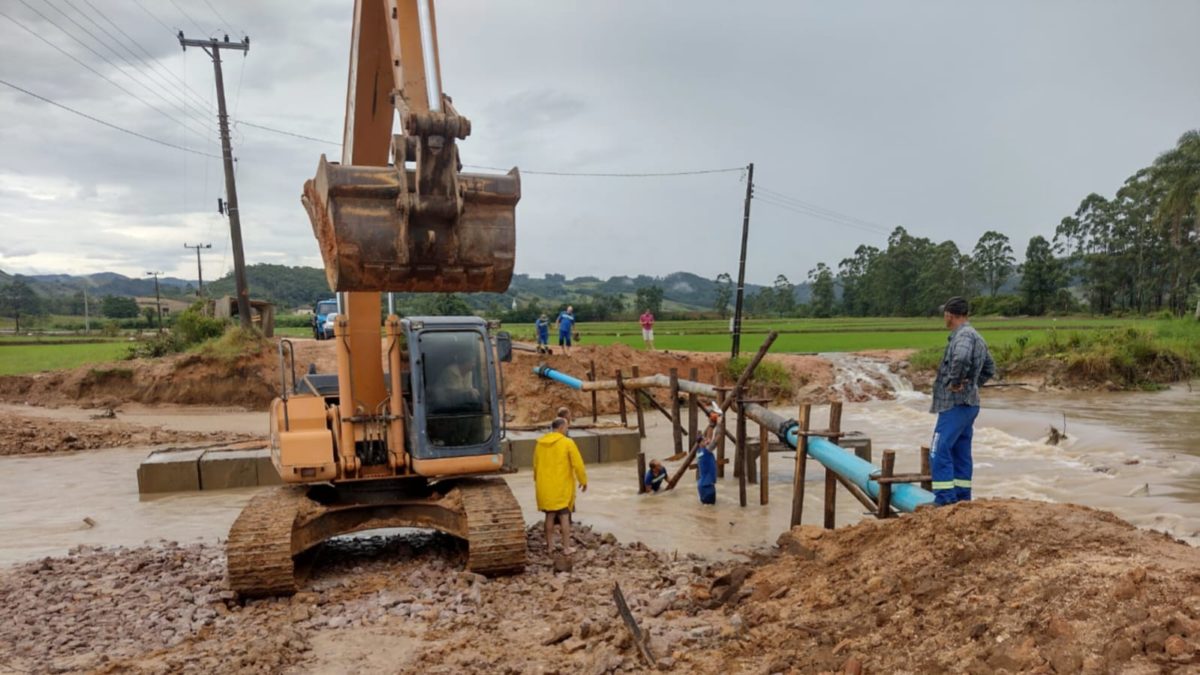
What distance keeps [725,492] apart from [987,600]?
915 cm

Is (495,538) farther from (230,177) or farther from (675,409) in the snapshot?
(230,177)

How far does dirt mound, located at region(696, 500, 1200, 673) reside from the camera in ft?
11.7

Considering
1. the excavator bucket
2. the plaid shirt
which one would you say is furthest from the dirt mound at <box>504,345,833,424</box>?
the excavator bucket

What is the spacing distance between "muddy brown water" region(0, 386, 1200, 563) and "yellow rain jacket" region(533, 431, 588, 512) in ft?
6.78

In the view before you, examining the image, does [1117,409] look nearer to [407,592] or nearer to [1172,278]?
[407,592]

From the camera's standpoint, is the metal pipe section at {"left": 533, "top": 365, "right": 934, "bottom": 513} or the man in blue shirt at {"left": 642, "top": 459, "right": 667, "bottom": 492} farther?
the man in blue shirt at {"left": 642, "top": 459, "right": 667, "bottom": 492}

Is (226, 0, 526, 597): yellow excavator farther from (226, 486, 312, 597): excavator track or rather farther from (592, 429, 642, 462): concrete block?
(592, 429, 642, 462): concrete block

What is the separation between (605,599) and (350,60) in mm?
5912

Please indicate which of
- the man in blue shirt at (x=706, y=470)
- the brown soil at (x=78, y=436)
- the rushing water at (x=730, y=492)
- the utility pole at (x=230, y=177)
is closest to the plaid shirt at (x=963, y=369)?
the rushing water at (x=730, y=492)

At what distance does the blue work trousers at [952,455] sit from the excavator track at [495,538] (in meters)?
3.93

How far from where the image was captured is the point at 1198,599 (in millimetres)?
3576

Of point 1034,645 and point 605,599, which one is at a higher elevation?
point 1034,645

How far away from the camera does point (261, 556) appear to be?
7004mm

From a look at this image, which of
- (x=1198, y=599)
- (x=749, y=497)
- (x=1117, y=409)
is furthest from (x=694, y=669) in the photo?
(x=1117, y=409)
